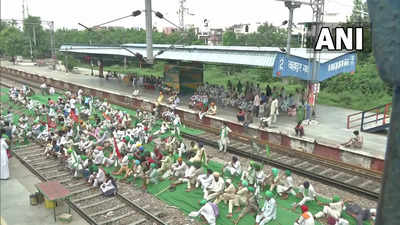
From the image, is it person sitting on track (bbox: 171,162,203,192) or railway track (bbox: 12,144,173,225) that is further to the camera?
person sitting on track (bbox: 171,162,203,192)

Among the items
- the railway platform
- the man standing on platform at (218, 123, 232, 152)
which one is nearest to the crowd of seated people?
the railway platform

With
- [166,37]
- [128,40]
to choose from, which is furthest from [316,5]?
[128,40]

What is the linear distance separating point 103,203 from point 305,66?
11792 mm

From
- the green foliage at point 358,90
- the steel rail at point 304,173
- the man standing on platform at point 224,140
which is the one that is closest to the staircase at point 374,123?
the steel rail at point 304,173

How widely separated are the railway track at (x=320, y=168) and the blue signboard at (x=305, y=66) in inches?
146

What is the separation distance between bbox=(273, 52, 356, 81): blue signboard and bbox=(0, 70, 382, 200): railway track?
3704mm

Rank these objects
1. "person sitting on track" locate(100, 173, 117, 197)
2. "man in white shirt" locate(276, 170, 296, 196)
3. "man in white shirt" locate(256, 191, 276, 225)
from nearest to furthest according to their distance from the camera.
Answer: "man in white shirt" locate(256, 191, 276, 225) < "man in white shirt" locate(276, 170, 296, 196) < "person sitting on track" locate(100, 173, 117, 197)

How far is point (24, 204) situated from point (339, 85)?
84.9ft

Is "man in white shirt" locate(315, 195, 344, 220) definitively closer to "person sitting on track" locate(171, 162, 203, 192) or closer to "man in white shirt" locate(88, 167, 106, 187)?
"person sitting on track" locate(171, 162, 203, 192)

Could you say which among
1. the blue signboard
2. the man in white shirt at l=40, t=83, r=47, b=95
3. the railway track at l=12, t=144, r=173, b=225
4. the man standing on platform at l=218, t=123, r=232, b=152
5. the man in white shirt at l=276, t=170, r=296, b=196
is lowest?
the railway track at l=12, t=144, r=173, b=225

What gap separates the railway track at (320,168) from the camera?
11641 millimetres

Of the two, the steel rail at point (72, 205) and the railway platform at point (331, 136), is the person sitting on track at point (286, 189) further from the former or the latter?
the steel rail at point (72, 205)

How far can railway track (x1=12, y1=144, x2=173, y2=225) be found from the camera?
981cm

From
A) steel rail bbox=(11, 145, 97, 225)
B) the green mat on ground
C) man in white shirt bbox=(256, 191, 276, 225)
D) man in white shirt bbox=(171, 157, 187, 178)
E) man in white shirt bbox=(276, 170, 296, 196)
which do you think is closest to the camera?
man in white shirt bbox=(256, 191, 276, 225)
